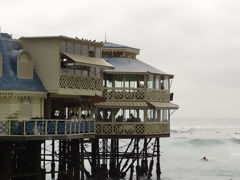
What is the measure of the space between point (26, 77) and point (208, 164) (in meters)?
51.3

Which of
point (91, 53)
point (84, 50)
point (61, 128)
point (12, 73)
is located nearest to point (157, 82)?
point (91, 53)

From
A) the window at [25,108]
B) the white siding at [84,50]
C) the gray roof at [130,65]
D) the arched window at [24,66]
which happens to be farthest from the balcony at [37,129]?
the gray roof at [130,65]

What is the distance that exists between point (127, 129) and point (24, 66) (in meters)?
11.3

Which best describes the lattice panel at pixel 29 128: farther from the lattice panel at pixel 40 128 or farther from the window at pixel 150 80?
the window at pixel 150 80

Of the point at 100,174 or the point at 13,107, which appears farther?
the point at 100,174

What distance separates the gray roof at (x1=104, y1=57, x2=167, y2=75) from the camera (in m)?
49.8

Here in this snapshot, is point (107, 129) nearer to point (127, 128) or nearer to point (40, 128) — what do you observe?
point (127, 128)

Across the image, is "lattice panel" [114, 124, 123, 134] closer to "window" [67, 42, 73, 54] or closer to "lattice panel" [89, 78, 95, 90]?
"lattice panel" [89, 78, 95, 90]

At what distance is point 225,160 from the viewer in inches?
3789

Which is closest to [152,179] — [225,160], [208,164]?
[208,164]

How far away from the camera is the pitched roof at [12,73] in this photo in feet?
130

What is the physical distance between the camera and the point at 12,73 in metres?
40.3

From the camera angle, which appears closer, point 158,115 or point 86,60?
point 86,60

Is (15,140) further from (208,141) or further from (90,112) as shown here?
(208,141)
